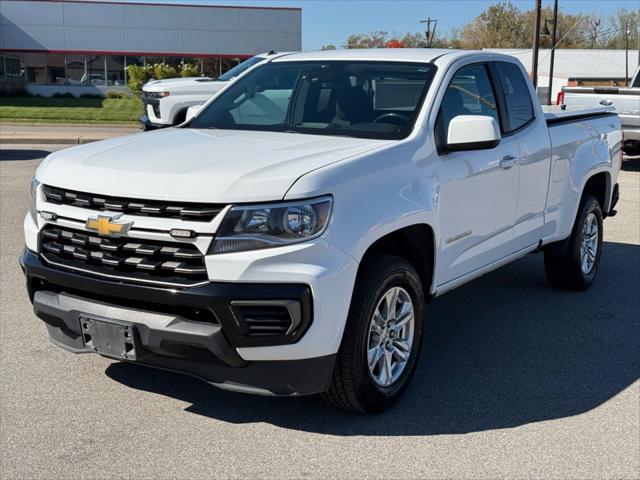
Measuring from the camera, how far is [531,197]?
566 centimetres

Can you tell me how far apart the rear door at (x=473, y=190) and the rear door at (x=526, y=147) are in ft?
0.35

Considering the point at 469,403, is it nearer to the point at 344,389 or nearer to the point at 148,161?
the point at 344,389

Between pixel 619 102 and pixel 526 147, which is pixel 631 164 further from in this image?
pixel 526 147

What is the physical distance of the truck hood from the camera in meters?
3.59

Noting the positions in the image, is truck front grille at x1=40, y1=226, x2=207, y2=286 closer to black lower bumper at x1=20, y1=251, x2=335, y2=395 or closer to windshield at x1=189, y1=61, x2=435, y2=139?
black lower bumper at x1=20, y1=251, x2=335, y2=395

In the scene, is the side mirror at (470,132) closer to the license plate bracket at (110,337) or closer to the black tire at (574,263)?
the license plate bracket at (110,337)

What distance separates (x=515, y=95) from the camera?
228 inches

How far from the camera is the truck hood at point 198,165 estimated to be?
359 centimetres

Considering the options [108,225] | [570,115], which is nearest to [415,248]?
[108,225]

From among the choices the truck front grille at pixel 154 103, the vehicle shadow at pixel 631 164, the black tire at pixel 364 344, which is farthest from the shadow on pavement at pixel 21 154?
the black tire at pixel 364 344

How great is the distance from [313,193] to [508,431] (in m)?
1.62

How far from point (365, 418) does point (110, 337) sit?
1377 millimetres

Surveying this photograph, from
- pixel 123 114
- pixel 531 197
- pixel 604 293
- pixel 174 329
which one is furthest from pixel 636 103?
pixel 123 114

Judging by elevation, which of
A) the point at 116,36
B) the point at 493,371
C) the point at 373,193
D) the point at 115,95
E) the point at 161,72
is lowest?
the point at 493,371
